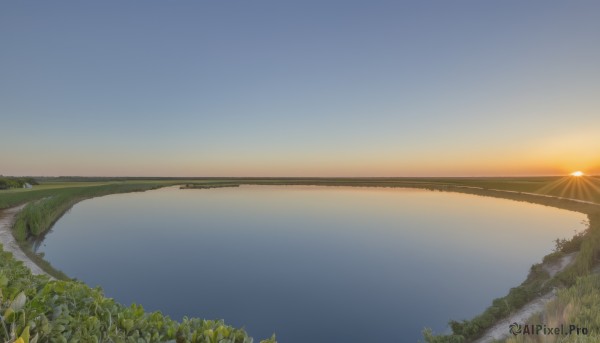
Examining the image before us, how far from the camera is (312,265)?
1939 cm

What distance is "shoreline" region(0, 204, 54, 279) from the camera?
Result: 13939 millimetres

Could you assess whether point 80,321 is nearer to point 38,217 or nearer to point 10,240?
point 10,240

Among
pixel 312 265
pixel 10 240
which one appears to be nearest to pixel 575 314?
pixel 312 265

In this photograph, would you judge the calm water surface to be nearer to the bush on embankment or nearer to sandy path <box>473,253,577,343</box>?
the bush on embankment

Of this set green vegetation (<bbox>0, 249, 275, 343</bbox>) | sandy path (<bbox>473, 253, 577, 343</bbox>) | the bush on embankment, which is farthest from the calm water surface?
green vegetation (<bbox>0, 249, 275, 343</bbox>)

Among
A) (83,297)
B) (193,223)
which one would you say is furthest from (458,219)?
(83,297)

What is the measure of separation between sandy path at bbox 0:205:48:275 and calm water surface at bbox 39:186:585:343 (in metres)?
2.50

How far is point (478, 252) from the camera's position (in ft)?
74.2

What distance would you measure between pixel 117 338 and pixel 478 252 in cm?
2446

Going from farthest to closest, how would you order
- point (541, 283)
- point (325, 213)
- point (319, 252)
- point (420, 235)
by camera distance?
1. point (325, 213)
2. point (420, 235)
3. point (319, 252)
4. point (541, 283)

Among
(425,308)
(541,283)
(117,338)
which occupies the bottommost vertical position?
(425,308)

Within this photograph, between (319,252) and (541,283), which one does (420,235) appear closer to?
(319,252)

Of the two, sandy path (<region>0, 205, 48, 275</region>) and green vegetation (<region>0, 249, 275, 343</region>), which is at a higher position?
green vegetation (<region>0, 249, 275, 343</region>)

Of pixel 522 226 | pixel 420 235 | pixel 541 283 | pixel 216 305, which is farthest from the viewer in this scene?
pixel 522 226
